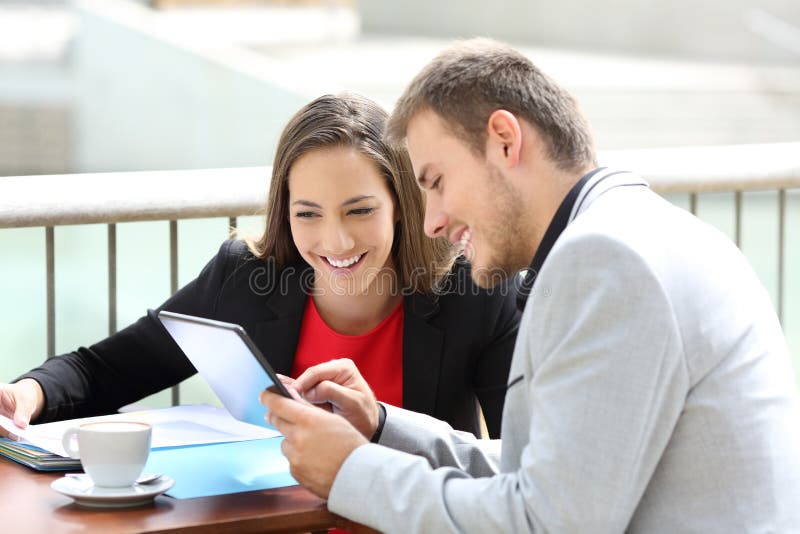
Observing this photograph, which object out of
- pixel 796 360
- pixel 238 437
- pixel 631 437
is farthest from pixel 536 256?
pixel 796 360

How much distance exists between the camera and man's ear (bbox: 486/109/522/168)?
196 centimetres

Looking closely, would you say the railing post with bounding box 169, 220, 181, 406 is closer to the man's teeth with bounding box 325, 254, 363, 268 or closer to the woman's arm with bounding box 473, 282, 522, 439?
the man's teeth with bounding box 325, 254, 363, 268

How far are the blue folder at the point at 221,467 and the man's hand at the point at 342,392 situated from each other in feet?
0.44

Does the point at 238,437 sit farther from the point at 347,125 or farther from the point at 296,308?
the point at 347,125

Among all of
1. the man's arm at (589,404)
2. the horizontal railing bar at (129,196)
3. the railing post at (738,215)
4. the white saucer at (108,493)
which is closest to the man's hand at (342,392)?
the white saucer at (108,493)

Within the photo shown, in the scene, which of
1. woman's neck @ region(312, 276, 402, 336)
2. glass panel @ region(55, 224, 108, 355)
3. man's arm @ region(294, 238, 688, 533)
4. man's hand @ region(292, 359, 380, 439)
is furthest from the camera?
glass panel @ region(55, 224, 108, 355)

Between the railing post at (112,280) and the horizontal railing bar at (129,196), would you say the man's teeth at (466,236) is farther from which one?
the railing post at (112,280)

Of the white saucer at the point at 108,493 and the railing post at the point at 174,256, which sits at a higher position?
the railing post at the point at 174,256

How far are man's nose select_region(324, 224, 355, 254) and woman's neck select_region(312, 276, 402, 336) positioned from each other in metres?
0.20

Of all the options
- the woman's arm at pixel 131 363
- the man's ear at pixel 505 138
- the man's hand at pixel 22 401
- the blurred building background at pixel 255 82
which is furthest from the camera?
the blurred building background at pixel 255 82

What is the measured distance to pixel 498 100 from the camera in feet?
6.56

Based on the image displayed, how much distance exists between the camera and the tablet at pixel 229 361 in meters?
1.88

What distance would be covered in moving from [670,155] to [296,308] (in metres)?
1.56

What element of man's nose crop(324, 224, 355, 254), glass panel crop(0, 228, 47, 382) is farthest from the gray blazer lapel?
glass panel crop(0, 228, 47, 382)
